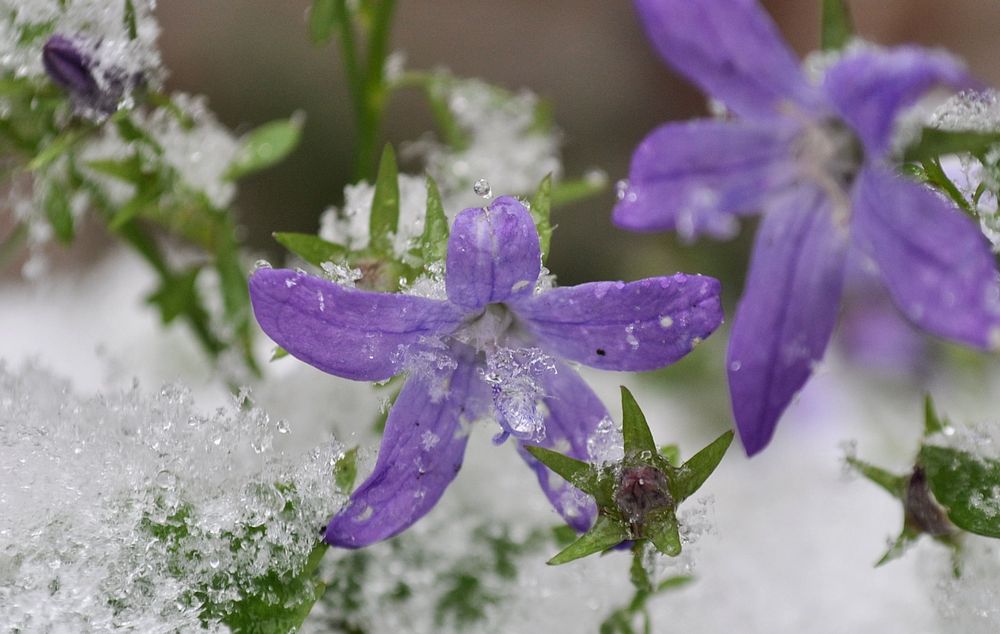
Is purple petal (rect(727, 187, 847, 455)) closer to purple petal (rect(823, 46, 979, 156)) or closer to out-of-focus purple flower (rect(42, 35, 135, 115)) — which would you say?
purple petal (rect(823, 46, 979, 156))

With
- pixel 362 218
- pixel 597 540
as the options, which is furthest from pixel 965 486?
pixel 362 218

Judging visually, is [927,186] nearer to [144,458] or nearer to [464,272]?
[464,272]

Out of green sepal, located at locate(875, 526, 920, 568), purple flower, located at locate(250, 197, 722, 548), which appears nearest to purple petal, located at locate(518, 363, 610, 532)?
purple flower, located at locate(250, 197, 722, 548)

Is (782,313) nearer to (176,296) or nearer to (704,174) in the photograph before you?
(704,174)

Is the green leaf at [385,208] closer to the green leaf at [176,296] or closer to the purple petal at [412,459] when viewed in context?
the purple petal at [412,459]

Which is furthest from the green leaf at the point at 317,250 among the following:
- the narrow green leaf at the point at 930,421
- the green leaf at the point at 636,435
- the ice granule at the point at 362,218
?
the narrow green leaf at the point at 930,421

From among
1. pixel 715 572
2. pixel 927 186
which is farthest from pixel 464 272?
pixel 715 572
